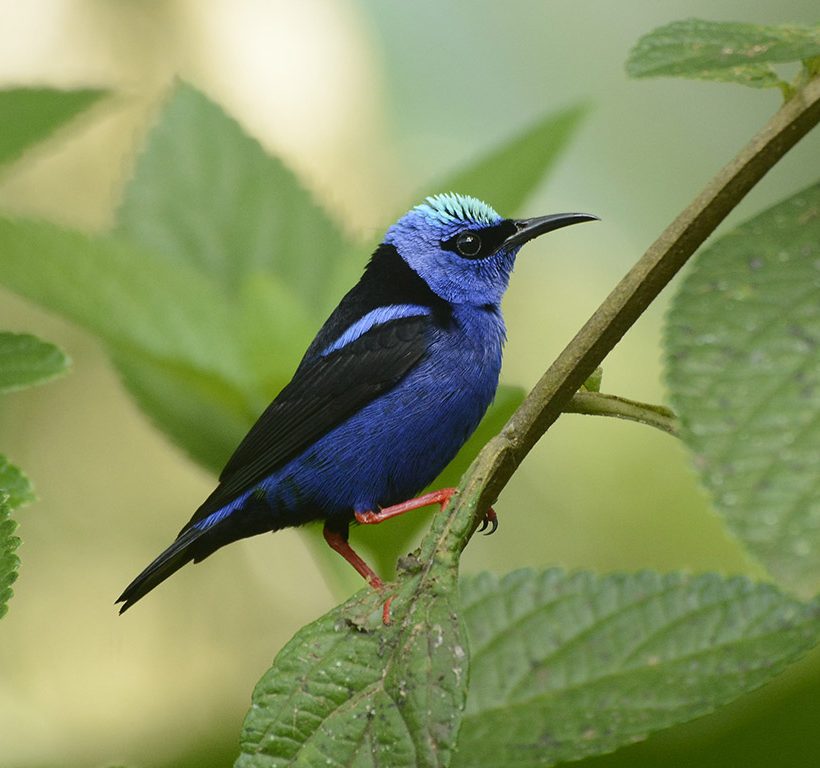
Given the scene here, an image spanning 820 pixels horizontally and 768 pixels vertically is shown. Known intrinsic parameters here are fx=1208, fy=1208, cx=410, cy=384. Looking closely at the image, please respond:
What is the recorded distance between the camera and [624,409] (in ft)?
5.40

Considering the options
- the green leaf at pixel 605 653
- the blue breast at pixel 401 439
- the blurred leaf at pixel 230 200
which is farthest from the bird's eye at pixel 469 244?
the green leaf at pixel 605 653

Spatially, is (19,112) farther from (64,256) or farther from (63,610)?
(63,610)

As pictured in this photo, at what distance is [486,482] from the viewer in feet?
4.62

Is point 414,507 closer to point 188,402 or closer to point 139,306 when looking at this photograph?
point 188,402

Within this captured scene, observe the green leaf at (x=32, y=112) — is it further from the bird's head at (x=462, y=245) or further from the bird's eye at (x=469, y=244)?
the bird's eye at (x=469, y=244)

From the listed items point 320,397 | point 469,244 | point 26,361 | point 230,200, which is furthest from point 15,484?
point 469,244

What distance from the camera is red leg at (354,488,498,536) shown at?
2408 mm

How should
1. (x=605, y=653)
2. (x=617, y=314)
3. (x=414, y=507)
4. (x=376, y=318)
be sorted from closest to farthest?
(x=617, y=314) → (x=605, y=653) → (x=414, y=507) → (x=376, y=318)

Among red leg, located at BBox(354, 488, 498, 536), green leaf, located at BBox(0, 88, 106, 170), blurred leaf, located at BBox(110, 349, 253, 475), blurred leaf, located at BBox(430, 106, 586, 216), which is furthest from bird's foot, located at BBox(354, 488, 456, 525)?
green leaf, located at BBox(0, 88, 106, 170)

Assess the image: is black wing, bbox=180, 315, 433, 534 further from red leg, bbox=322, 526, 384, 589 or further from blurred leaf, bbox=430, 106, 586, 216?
blurred leaf, bbox=430, 106, 586, 216

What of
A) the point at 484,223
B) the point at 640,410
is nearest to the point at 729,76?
the point at 640,410

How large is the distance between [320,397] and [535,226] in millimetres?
833

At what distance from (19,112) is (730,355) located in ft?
5.44

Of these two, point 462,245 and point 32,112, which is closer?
point 32,112
